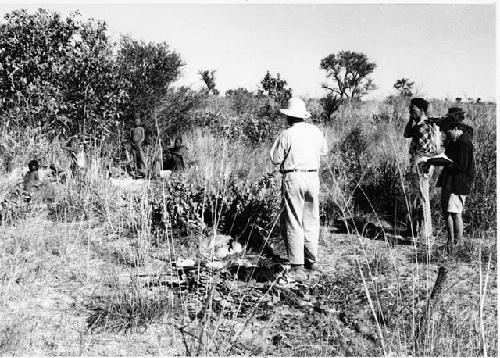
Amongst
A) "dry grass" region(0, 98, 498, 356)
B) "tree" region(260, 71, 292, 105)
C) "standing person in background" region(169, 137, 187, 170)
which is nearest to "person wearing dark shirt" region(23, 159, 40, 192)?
"dry grass" region(0, 98, 498, 356)

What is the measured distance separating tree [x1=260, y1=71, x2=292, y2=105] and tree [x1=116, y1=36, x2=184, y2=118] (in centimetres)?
543

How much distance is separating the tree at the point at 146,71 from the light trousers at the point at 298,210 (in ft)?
24.5

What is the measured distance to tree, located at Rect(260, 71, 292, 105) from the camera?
16913 millimetres

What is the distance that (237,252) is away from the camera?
5016mm

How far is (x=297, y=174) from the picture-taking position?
433 cm

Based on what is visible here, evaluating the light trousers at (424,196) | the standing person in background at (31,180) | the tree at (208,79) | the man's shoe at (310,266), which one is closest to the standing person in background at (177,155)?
the standing person in background at (31,180)

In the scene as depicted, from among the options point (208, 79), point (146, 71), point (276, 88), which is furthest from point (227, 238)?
point (208, 79)

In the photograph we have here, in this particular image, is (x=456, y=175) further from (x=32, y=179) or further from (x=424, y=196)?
(x=32, y=179)

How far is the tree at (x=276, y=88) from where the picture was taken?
666 inches

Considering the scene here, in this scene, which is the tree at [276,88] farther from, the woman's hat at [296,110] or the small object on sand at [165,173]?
the woman's hat at [296,110]

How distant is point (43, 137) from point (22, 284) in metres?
5.30

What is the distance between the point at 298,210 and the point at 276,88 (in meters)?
14.9

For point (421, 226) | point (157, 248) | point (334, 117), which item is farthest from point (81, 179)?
point (334, 117)

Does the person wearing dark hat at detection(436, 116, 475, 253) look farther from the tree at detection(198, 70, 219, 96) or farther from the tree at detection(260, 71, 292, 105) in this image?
the tree at detection(198, 70, 219, 96)
